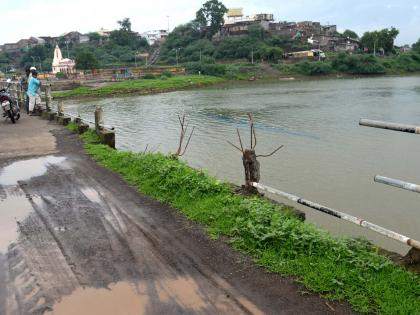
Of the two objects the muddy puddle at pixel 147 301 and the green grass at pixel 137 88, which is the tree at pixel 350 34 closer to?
the green grass at pixel 137 88

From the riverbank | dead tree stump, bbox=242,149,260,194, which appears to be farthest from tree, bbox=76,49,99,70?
dead tree stump, bbox=242,149,260,194

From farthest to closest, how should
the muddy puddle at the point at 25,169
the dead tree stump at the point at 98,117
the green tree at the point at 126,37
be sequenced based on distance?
the green tree at the point at 126,37 → the dead tree stump at the point at 98,117 → the muddy puddle at the point at 25,169

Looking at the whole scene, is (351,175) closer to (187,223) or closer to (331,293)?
(187,223)

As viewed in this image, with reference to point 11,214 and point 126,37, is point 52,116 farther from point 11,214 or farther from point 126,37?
point 126,37

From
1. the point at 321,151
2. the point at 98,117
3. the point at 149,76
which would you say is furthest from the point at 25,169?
the point at 149,76

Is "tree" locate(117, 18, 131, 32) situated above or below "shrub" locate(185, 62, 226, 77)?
above

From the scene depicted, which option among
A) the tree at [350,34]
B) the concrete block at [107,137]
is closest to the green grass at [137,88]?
the concrete block at [107,137]

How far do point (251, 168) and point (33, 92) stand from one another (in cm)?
1337

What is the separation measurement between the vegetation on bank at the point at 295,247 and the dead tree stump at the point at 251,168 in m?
0.23

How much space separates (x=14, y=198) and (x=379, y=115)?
872 inches

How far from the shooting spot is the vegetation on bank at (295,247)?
3.39m

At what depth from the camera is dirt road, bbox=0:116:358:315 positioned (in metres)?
3.41

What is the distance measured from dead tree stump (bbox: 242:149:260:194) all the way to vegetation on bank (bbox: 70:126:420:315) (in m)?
0.23

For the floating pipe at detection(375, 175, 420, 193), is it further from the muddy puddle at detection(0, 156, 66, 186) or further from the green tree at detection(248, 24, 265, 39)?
the green tree at detection(248, 24, 265, 39)
